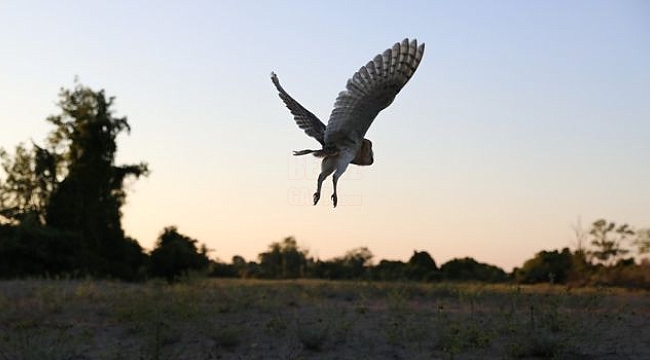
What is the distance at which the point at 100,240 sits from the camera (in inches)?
1154

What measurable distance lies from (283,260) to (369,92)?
23.1m

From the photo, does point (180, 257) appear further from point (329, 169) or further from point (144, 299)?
point (329, 169)

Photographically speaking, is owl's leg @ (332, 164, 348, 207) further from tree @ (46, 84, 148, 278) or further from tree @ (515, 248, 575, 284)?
tree @ (46, 84, 148, 278)

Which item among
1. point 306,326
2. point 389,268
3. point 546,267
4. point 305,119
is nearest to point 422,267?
point 389,268

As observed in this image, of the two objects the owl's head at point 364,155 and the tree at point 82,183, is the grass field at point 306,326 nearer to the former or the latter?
the owl's head at point 364,155

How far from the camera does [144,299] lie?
1419cm

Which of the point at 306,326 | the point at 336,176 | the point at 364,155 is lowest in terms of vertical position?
the point at 306,326

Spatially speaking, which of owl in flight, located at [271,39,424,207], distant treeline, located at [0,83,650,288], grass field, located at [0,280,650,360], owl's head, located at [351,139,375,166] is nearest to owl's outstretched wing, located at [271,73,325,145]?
owl in flight, located at [271,39,424,207]

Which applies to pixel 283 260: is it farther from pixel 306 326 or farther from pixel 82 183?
pixel 306 326

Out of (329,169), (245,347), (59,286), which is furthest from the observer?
(59,286)

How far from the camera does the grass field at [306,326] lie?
1123 cm

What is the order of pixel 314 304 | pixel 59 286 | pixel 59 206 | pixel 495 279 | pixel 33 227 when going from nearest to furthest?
1. pixel 314 304
2. pixel 59 286
3. pixel 495 279
4. pixel 33 227
5. pixel 59 206

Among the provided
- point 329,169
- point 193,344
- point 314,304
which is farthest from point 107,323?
point 329,169

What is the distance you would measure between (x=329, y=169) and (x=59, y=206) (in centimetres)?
2385
